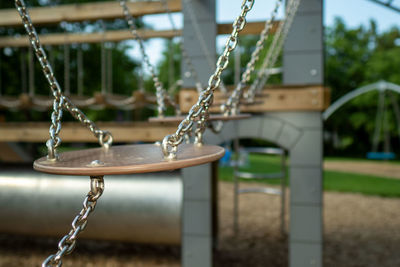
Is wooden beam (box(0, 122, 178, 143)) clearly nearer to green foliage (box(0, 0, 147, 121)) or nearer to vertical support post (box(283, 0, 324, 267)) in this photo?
vertical support post (box(283, 0, 324, 267))

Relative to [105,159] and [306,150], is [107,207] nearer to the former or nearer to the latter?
[306,150]

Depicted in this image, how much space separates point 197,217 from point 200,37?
1541 millimetres

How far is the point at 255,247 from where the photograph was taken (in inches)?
165

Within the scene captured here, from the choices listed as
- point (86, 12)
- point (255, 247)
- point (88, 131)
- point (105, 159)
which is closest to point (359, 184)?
point (255, 247)

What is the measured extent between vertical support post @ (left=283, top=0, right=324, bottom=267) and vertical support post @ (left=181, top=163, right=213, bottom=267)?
0.69 meters

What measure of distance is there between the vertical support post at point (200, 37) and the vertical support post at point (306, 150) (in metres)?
0.64

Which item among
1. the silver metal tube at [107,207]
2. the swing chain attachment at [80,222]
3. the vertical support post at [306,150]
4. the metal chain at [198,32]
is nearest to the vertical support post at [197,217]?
the silver metal tube at [107,207]

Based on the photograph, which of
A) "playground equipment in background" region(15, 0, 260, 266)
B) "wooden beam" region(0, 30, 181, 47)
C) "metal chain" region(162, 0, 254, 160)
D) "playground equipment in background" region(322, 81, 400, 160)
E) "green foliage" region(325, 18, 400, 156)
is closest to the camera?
"playground equipment in background" region(15, 0, 260, 266)

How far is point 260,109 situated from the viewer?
8.98 feet

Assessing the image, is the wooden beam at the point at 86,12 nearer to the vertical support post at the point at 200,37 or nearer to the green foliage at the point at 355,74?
the vertical support post at the point at 200,37

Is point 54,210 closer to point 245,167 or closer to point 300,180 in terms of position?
point 300,180

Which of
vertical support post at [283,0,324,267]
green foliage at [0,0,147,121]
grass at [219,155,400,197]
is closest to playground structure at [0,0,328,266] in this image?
vertical support post at [283,0,324,267]

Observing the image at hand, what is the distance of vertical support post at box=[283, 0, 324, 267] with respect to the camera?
2701 millimetres

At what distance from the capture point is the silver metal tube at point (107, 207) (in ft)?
11.1
